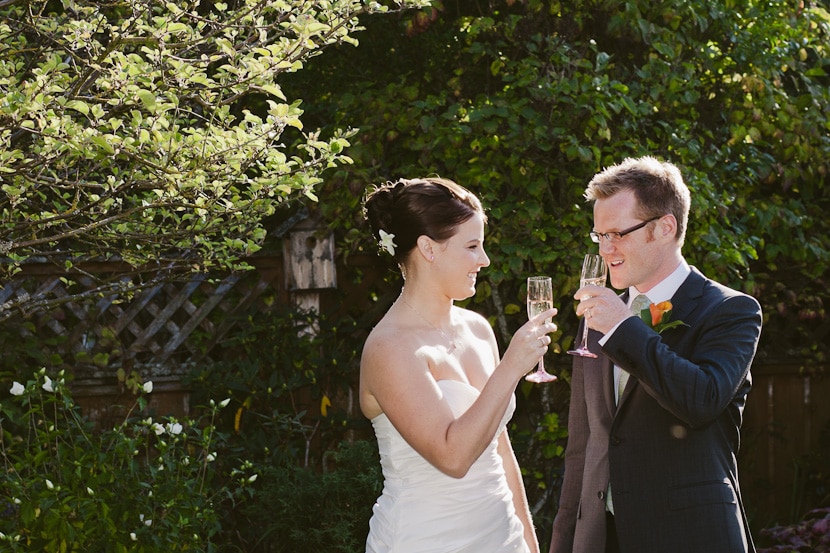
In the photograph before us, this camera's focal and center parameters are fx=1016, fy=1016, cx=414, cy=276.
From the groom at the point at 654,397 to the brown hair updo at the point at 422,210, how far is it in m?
0.44

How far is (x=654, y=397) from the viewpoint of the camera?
110 inches

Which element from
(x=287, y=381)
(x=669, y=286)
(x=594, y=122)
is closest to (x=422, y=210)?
(x=669, y=286)

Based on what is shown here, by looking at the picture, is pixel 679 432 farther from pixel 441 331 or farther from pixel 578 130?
pixel 578 130

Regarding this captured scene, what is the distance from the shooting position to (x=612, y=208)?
124 inches

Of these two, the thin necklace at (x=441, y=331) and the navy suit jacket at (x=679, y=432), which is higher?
the thin necklace at (x=441, y=331)

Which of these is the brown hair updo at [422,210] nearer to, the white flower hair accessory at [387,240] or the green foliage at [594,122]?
the white flower hair accessory at [387,240]

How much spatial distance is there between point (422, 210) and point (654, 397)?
0.96 m

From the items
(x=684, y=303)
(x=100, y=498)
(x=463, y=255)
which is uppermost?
(x=463, y=255)

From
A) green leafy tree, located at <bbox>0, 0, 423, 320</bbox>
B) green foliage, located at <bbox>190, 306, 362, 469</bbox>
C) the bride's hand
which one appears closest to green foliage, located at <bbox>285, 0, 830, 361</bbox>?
green foliage, located at <bbox>190, 306, 362, 469</bbox>

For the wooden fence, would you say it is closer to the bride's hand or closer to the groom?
the groom

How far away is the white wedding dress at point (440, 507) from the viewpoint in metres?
3.21

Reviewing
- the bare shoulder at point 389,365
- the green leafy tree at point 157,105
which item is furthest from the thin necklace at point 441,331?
the green leafy tree at point 157,105

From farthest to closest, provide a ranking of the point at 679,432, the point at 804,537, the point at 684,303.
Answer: the point at 804,537 < the point at 684,303 < the point at 679,432

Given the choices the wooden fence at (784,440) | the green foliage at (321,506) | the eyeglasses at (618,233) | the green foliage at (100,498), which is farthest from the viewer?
the wooden fence at (784,440)
